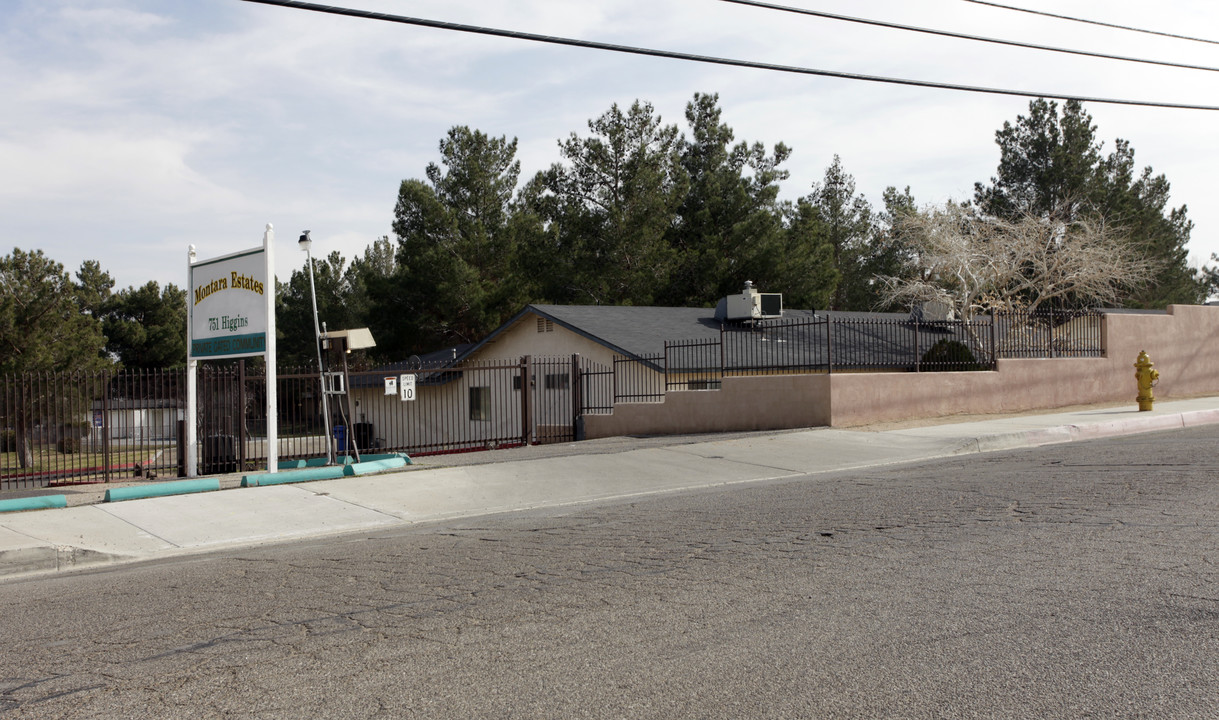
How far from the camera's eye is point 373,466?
47.8ft

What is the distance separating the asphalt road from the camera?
14.8 feet

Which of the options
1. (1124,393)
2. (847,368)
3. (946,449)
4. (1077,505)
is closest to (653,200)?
(847,368)

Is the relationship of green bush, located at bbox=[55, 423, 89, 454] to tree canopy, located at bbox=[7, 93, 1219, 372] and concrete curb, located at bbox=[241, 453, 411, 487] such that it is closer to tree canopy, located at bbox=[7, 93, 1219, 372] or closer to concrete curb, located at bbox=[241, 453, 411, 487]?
concrete curb, located at bbox=[241, 453, 411, 487]

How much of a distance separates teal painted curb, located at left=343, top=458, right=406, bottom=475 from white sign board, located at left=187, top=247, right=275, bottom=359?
2197 millimetres

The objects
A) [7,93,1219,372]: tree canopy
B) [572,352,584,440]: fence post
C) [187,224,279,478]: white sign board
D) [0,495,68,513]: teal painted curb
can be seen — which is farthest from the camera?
[7,93,1219,372]: tree canopy

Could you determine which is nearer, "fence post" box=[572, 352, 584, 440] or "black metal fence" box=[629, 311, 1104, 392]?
"black metal fence" box=[629, 311, 1104, 392]

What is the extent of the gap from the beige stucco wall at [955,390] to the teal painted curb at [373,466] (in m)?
7.98

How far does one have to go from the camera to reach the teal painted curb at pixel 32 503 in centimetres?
1141

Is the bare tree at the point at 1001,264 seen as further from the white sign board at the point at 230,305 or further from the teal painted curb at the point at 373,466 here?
the white sign board at the point at 230,305

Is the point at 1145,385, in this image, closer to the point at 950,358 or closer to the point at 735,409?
the point at 950,358

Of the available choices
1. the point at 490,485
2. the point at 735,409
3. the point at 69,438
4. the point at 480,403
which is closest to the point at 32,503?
the point at 490,485

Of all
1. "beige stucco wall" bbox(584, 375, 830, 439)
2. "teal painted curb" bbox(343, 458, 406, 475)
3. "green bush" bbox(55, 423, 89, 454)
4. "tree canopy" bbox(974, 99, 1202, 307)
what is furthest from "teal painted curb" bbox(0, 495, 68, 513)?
"tree canopy" bbox(974, 99, 1202, 307)

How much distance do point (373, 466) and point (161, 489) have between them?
304 centimetres

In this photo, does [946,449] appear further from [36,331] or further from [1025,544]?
[36,331]
